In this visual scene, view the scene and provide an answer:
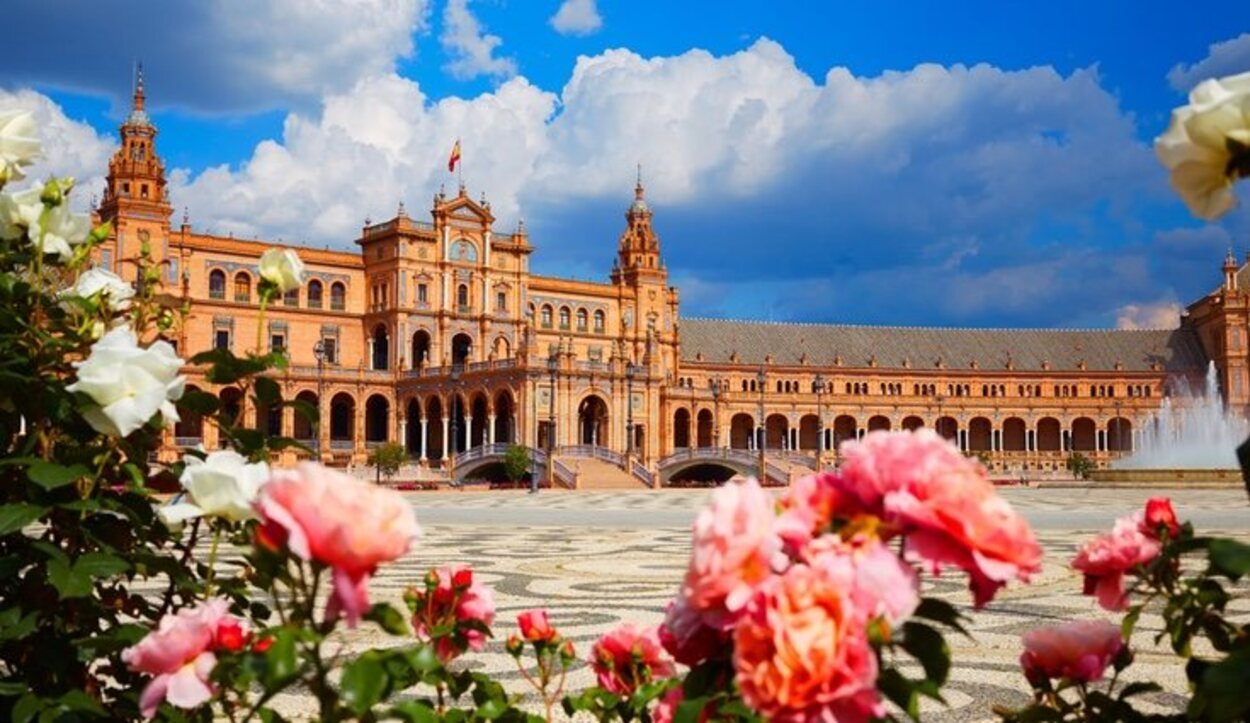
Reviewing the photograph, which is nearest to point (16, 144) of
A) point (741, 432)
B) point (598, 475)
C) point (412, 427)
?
point (598, 475)

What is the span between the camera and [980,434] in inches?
3605

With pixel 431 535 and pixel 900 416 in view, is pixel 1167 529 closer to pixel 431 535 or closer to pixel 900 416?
pixel 431 535

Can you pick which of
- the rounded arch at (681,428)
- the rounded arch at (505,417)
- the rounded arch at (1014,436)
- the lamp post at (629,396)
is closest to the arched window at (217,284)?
the rounded arch at (505,417)

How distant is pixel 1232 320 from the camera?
287ft

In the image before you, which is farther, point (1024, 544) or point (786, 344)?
point (786, 344)

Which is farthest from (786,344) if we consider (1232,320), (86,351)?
(86,351)

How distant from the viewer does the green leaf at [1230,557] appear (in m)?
1.92

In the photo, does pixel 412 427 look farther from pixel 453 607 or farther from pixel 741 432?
pixel 453 607

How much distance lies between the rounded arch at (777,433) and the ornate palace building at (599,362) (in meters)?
0.21

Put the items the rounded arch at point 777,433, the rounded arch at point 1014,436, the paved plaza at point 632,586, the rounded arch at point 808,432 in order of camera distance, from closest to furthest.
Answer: the paved plaza at point 632,586 < the rounded arch at point 777,433 < the rounded arch at point 808,432 < the rounded arch at point 1014,436

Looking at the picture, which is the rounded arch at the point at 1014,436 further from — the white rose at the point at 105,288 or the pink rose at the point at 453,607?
the pink rose at the point at 453,607

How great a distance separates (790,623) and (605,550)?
1369 cm

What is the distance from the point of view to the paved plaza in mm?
6594

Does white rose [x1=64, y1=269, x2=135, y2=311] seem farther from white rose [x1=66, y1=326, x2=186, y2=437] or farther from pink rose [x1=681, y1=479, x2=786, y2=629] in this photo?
pink rose [x1=681, y1=479, x2=786, y2=629]
